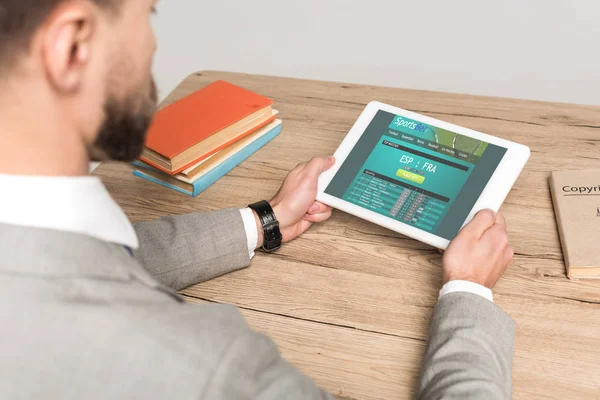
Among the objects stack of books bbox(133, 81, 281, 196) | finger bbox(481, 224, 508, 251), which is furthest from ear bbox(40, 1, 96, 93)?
finger bbox(481, 224, 508, 251)

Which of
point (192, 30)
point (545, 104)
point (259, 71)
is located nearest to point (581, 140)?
point (545, 104)

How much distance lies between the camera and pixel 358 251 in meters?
1.27

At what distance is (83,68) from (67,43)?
2.1 inches

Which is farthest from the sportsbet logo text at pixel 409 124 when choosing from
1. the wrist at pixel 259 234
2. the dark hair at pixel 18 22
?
the dark hair at pixel 18 22

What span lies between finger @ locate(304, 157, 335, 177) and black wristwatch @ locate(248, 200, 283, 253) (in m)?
0.11

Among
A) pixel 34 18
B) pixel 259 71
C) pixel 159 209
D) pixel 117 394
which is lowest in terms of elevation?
pixel 259 71

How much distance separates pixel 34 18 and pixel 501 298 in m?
0.83

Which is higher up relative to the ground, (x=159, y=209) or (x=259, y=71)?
(x=159, y=209)

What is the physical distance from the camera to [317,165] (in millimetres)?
1344

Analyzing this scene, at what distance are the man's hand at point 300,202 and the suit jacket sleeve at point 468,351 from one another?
13.5 inches

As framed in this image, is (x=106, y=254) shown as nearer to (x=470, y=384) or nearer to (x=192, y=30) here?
(x=470, y=384)

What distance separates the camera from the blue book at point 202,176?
4.70ft

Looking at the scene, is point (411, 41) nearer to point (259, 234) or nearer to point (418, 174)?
point (418, 174)

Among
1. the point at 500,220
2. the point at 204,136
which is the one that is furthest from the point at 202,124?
the point at 500,220
